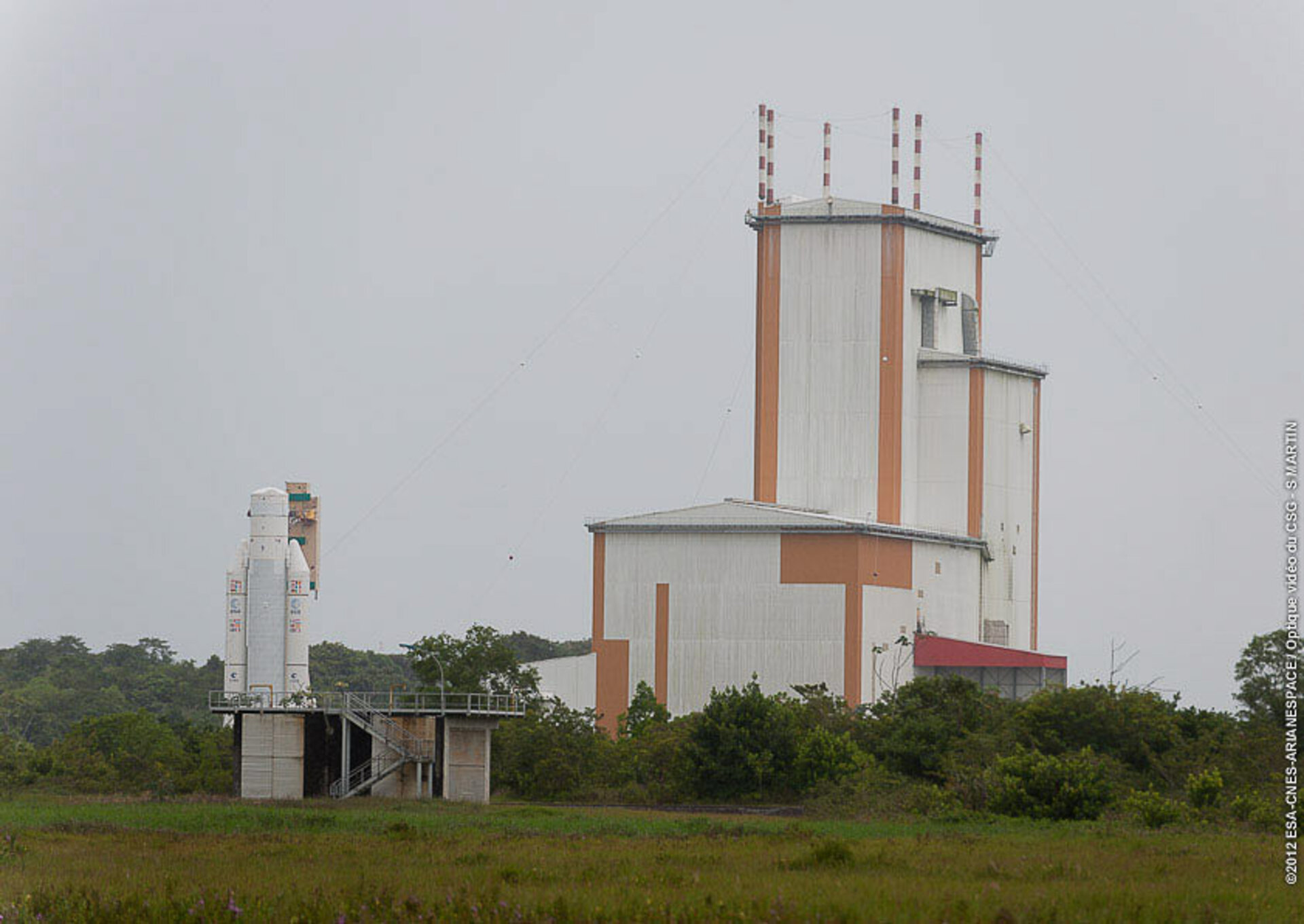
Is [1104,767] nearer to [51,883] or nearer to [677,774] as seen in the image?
[677,774]

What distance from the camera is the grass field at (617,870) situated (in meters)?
20.6

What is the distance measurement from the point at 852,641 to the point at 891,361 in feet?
37.7

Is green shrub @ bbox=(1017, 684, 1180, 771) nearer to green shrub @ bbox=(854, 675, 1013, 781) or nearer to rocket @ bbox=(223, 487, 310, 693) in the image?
green shrub @ bbox=(854, 675, 1013, 781)

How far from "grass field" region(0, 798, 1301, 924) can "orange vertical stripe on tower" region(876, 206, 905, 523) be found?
3247cm

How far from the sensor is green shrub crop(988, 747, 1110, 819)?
1565 inches

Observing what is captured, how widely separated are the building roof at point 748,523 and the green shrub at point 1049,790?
2492 centimetres

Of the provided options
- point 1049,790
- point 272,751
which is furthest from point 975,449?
point 1049,790

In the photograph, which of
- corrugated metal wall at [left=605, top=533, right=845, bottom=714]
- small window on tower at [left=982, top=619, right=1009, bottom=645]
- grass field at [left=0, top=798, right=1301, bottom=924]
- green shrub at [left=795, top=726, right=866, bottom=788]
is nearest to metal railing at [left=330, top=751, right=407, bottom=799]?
green shrub at [left=795, top=726, right=866, bottom=788]

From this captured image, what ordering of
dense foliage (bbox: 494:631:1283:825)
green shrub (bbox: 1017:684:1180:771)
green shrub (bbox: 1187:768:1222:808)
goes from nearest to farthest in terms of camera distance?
green shrub (bbox: 1187:768:1222:808) < dense foliage (bbox: 494:631:1283:825) < green shrub (bbox: 1017:684:1180:771)

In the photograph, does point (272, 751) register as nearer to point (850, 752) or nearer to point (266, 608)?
point (850, 752)

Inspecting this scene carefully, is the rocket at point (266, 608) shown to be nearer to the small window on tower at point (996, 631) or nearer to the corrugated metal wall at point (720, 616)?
the corrugated metal wall at point (720, 616)

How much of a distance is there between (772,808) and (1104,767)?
27.0ft

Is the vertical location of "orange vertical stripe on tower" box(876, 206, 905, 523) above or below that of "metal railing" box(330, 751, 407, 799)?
above

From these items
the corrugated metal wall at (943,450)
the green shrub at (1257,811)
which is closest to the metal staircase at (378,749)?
the green shrub at (1257,811)
